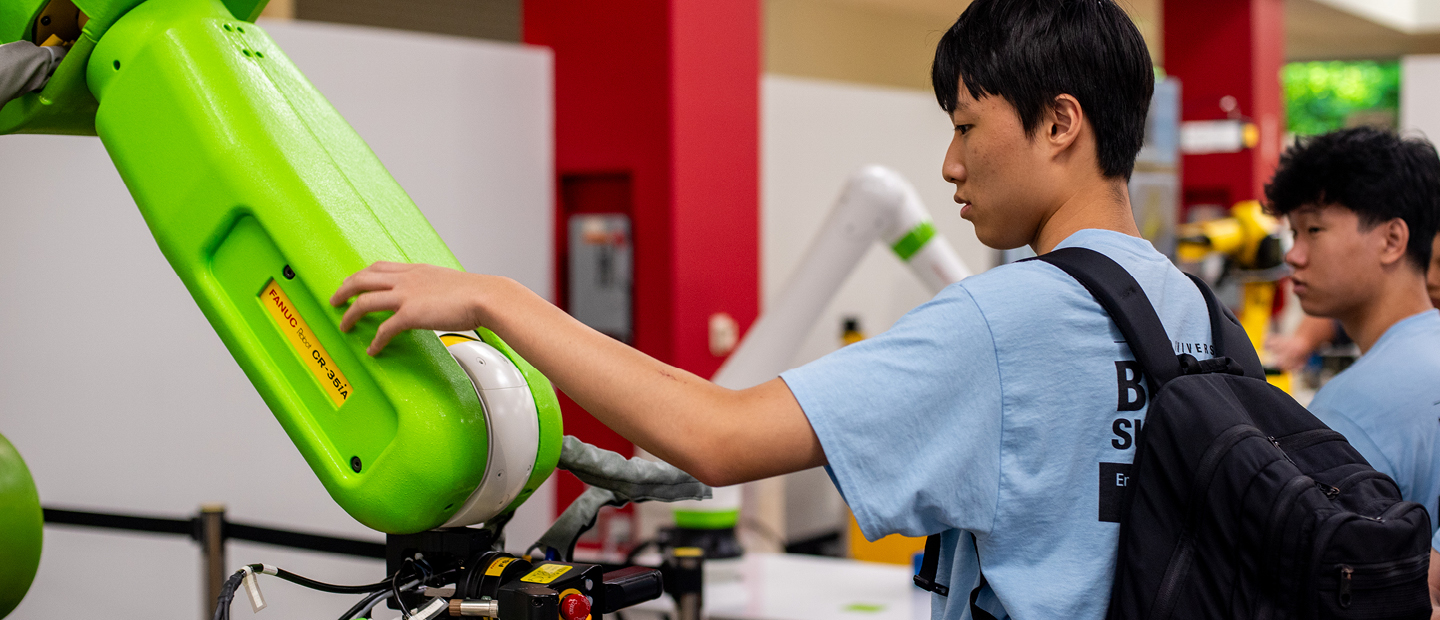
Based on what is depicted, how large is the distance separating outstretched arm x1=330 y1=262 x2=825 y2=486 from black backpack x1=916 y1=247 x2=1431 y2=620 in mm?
269

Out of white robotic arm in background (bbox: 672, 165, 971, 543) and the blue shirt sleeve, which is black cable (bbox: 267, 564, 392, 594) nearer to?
the blue shirt sleeve

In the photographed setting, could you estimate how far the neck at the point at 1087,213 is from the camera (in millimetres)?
1087

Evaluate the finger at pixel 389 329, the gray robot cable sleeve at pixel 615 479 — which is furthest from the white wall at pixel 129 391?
the finger at pixel 389 329

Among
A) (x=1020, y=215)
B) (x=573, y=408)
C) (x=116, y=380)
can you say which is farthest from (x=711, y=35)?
Answer: (x=1020, y=215)

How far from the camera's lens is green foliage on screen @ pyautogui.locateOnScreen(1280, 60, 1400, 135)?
46.4 ft

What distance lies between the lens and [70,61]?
1.33 meters

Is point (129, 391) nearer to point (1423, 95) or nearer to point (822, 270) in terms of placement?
point (822, 270)

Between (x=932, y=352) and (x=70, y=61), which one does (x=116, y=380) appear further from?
(x=932, y=352)

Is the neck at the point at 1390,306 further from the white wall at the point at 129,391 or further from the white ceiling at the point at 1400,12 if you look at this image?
the white ceiling at the point at 1400,12

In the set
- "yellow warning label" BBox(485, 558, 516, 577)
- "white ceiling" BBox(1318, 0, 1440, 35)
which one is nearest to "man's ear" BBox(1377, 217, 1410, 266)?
"yellow warning label" BBox(485, 558, 516, 577)

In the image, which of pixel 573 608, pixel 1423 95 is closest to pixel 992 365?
pixel 573 608

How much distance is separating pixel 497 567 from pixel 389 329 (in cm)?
29

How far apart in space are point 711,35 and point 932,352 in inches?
142

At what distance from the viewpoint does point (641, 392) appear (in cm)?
97
